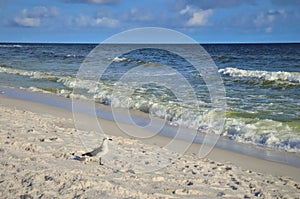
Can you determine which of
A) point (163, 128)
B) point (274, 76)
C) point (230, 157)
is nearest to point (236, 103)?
point (163, 128)

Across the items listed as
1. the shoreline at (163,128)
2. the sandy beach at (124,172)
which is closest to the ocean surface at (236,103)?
the shoreline at (163,128)

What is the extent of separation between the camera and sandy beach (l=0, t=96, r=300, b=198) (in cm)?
457

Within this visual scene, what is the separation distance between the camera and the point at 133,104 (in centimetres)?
1227

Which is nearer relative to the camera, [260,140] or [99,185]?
[99,185]

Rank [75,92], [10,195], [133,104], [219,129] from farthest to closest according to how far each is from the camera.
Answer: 1. [75,92]
2. [133,104]
3. [219,129]
4. [10,195]

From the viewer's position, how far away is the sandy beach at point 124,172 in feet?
15.0

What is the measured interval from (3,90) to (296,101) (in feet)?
41.0

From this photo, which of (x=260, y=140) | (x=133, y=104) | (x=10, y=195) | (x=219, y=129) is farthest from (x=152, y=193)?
(x=133, y=104)

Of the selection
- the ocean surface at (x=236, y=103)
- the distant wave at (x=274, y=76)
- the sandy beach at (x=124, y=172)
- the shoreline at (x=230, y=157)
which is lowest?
the shoreline at (x=230, y=157)

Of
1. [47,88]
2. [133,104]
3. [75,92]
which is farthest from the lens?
[47,88]

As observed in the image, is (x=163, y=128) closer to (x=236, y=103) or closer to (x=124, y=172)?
(x=236, y=103)

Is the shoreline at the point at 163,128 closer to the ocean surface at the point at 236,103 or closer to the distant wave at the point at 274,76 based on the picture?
the ocean surface at the point at 236,103

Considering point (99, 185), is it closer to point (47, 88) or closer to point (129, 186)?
point (129, 186)

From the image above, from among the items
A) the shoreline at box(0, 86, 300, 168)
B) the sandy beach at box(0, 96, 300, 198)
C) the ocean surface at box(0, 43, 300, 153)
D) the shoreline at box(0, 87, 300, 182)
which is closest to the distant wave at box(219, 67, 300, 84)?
the ocean surface at box(0, 43, 300, 153)
